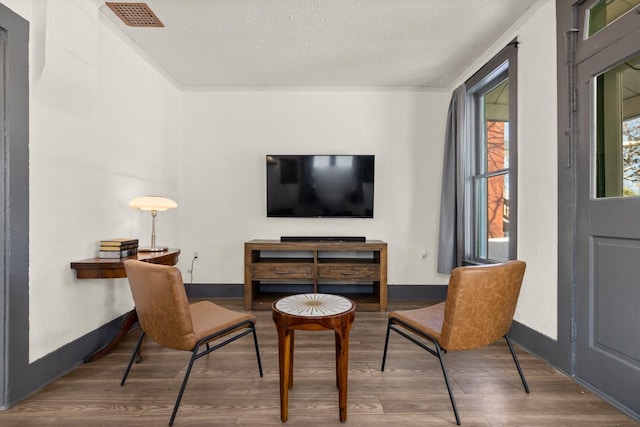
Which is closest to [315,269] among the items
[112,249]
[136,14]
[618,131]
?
[112,249]

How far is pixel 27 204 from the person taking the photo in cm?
166

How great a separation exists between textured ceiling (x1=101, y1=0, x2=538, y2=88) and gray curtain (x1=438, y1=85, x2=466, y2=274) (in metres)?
0.53

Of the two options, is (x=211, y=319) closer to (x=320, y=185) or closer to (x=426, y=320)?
(x=426, y=320)

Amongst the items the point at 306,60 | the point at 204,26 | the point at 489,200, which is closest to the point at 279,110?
the point at 306,60

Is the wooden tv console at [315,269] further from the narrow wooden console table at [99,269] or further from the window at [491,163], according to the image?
the narrow wooden console table at [99,269]

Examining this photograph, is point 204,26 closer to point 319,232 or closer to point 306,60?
point 306,60

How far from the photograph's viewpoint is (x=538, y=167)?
2.17m

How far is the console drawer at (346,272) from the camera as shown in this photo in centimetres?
316

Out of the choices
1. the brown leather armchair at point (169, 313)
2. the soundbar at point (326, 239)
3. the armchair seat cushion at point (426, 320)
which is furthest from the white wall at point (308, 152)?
the brown leather armchair at point (169, 313)

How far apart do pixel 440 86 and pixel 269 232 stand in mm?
2630

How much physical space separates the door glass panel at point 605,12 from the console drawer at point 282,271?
274 cm

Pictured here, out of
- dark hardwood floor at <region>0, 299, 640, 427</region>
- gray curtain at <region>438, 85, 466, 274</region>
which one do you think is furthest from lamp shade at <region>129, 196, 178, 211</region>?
gray curtain at <region>438, 85, 466, 274</region>

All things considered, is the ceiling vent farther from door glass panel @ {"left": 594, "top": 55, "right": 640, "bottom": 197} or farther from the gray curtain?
door glass panel @ {"left": 594, "top": 55, "right": 640, "bottom": 197}

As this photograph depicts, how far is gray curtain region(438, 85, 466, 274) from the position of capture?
3.19 m
